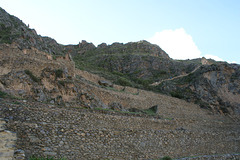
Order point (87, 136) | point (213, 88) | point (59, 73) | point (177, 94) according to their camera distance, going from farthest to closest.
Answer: point (213, 88) < point (177, 94) < point (59, 73) < point (87, 136)

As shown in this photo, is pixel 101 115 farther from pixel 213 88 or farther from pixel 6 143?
pixel 213 88

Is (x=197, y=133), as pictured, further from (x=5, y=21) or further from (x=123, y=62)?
(x=123, y=62)

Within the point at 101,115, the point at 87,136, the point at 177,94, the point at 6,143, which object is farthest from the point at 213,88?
the point at 6,143

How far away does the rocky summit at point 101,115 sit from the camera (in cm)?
706

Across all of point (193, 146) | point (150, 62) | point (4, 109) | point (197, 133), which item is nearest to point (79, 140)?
point (4, 109)

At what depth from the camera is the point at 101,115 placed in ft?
35.1

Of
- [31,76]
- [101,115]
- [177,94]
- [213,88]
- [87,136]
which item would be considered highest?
[213,88]

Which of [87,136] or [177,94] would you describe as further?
[177,94]

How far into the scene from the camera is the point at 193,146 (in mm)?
12570

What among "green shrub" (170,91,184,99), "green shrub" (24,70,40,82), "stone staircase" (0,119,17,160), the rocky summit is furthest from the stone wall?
"green shrub" (170,91,184,99)

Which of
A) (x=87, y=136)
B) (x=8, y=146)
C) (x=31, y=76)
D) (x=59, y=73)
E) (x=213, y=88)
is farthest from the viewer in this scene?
(x=213, y=88)

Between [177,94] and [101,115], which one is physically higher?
[177,94]


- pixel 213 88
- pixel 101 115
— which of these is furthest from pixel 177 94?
pixel 101 115

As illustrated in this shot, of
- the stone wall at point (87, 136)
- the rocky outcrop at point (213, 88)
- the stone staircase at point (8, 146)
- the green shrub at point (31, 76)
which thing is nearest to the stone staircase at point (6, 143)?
the stone staircase at point (8, 146)
